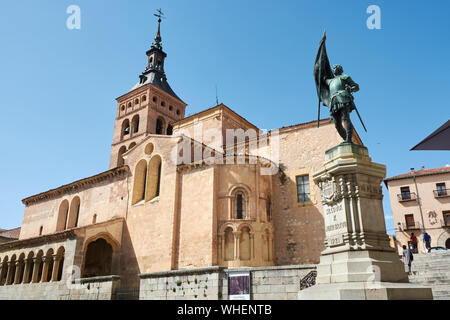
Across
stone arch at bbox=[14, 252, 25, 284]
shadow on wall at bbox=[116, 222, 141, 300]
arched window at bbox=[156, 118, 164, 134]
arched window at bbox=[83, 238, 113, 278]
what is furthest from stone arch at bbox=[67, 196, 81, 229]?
arched window at bbox=[156, 118, 164, 134]

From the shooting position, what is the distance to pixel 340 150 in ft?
22.5

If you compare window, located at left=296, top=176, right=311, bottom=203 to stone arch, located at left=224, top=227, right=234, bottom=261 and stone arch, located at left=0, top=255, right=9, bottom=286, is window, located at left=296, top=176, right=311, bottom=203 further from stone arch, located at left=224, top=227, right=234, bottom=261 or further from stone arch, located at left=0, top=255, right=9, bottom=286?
stone arch, located at left=0, top=255, right=9, bottom=286

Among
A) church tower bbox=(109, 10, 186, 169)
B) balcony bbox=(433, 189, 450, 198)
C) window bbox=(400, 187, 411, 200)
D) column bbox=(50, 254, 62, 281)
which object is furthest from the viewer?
church tower bbox=(109, 10, 186, 169)

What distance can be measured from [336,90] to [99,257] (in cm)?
Result: 2256

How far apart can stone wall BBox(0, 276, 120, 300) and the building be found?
87.0ft

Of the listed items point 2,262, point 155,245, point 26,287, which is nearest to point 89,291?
point 155,245

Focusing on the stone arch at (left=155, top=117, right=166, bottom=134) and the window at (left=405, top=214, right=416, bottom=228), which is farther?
the stone arch at (left=155, top=117, right=166, bottom=134)

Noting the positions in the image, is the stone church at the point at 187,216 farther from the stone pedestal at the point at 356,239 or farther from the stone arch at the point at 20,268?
the stone pedestal at the point at 356,239

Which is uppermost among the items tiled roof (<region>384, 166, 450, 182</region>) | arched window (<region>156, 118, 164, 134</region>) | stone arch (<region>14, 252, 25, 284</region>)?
arched window (<region>156, 118, 164, 134</region>)

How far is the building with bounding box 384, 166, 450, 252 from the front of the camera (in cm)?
3097

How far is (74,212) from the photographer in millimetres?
30391

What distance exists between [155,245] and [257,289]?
12.0 m

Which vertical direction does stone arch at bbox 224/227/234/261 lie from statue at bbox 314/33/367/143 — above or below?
below

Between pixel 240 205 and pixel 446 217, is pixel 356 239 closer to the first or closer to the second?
pixel 240 205
